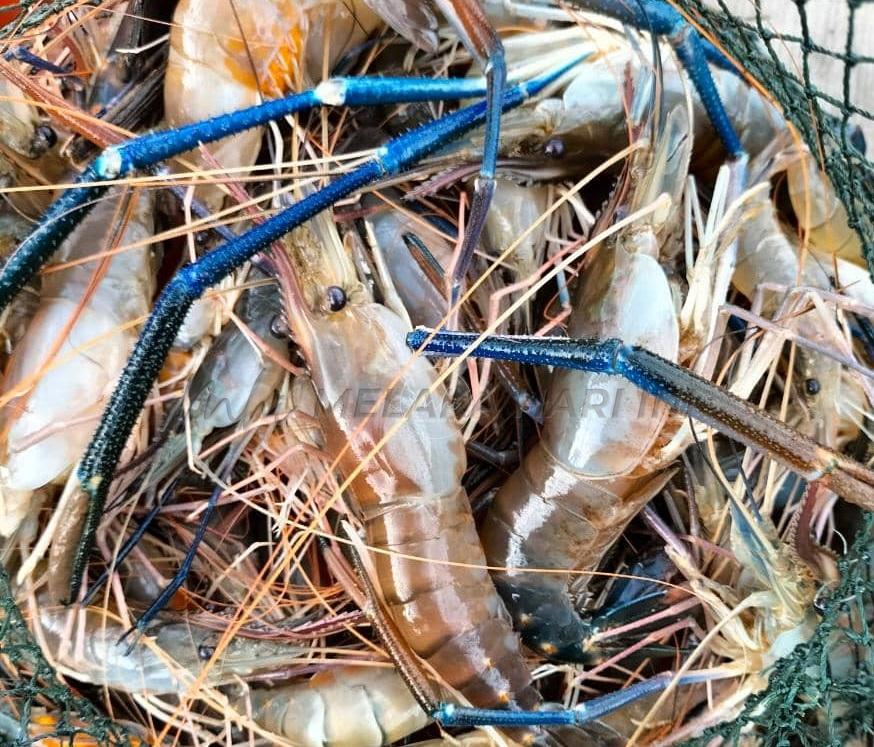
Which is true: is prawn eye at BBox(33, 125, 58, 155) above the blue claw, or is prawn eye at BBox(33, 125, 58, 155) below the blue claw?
above

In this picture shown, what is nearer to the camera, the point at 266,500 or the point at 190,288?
the point at 190,288

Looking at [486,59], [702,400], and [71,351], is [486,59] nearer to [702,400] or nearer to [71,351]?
[702,400]

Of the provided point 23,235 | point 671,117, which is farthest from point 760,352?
point 23,235

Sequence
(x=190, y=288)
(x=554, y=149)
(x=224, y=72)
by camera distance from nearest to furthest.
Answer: (x=190, y=288) → (x=224, y=72) → (x=554, y=149)

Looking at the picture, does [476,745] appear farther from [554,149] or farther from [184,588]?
[554,149]

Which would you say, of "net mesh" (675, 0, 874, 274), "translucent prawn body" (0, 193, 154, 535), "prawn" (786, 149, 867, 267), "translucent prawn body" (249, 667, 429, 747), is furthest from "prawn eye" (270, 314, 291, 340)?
"prawn" (786, 149, 867, 267)

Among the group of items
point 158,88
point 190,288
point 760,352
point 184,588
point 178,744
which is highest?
point 158,88

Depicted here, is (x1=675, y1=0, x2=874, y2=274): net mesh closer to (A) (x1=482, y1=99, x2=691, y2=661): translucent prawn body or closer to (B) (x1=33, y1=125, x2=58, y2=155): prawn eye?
(A) (x1=482, y1=99, x2=691, y2=661): translucent prawn body
